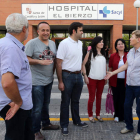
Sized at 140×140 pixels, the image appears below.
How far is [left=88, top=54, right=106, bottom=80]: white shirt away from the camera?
11.6ft

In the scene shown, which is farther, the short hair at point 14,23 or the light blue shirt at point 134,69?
the light blue shirt at point 134,69

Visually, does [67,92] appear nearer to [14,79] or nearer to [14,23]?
[14,79]

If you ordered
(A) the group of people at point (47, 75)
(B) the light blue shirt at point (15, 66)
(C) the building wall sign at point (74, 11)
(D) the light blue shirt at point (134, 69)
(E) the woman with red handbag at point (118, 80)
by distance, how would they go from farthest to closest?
(C) the building wall sign at point (74, 11) → (E) the woman with red handbag at point (118, 80) → (D) the light blue shirt at point (134, 69) → (A) the group of people at point (47, 75) → (B) the light blue shirt at point (15, 66)

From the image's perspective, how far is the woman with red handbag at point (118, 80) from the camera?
3.52 metres

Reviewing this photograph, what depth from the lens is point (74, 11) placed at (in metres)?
17.5

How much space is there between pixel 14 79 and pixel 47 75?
1.41m

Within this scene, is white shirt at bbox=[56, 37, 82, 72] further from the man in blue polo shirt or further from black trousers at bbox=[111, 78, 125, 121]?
the man in blue polo shirt

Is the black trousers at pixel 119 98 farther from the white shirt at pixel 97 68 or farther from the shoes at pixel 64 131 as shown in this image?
the shoes at pixel 64 131

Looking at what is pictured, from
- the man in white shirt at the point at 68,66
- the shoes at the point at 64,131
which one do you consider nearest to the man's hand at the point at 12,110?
the man in white shirt at the point at 68,66

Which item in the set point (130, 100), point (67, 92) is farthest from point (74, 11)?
point (130, 100)

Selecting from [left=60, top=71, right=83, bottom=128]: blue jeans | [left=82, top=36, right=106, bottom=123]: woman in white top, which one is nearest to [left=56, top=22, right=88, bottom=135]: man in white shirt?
[left=60, top=71, right=83, bottom=128]: blue jeans

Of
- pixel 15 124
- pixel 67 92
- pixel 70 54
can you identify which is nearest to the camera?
pixel 15 124

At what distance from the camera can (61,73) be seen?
3041mm

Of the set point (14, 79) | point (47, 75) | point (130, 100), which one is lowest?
point (130, 100)
